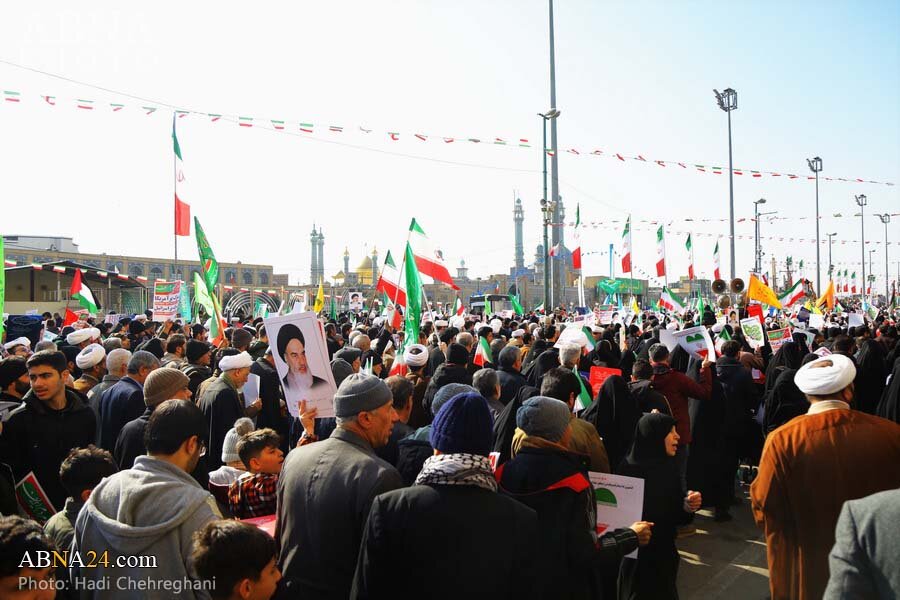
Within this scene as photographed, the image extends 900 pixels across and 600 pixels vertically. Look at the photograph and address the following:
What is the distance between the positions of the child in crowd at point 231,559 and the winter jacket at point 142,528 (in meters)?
0.24

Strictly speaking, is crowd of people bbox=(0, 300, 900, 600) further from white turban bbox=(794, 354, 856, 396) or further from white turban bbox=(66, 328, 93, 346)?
white turban bbox=(66, 328, 93, 346)

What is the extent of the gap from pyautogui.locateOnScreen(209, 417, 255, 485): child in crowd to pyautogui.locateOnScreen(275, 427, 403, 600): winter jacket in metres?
1.33

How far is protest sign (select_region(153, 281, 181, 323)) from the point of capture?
53.4 ft

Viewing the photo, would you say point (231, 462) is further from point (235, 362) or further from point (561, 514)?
point (561, 514)

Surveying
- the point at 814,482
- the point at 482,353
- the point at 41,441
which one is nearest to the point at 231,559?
the point at 814,482

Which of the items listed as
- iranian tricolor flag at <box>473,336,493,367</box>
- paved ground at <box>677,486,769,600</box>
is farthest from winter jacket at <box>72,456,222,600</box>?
iranian tricolor flag at <box>473,336,493,367</box>

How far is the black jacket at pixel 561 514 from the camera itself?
3131 mm

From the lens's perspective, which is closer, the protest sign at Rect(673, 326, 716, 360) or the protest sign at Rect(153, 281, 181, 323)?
the protest sign at Rect(673, 326, 716, 360)

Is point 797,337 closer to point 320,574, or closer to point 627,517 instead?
point 627,517

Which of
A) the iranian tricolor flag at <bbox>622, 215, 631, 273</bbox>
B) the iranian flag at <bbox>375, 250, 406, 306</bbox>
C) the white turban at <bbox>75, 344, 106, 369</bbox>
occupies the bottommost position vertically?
→ the white turban at <bbox>75, 344, 106, 369</bbox>

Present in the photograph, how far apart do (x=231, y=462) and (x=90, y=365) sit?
3.45 m

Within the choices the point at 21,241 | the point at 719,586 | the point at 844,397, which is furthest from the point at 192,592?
the point at 21,241

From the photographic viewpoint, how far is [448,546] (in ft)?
8.50

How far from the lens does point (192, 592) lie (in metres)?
2.69
